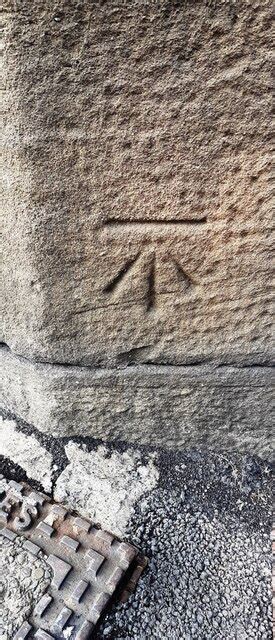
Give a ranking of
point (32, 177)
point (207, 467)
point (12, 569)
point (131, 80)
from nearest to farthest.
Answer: point (131, 80) → point (32, 177) → point (12, 569) → point (207, 467)

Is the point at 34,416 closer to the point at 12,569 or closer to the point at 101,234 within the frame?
the point at 12,569

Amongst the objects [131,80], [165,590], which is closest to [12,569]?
[165,590]

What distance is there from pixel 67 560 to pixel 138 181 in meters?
0.83

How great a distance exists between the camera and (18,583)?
1051 mm

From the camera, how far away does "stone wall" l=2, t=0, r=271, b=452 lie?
2.67 ft

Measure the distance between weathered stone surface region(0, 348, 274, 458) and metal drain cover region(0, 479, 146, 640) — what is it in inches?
8.9

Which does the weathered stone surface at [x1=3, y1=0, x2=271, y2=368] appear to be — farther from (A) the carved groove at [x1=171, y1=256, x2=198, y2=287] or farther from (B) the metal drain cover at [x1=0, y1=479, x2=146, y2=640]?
(B) the metal drain cover at [x1=0, y1=479, x2=146, y2=640]

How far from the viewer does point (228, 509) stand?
1228 millimetres

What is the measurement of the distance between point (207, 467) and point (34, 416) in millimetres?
499

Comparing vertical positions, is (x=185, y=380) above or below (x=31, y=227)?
below

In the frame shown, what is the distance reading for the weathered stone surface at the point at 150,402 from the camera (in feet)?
4.06

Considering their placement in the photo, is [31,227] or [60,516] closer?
[31,227]

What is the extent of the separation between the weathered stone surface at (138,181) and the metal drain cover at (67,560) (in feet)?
1.20

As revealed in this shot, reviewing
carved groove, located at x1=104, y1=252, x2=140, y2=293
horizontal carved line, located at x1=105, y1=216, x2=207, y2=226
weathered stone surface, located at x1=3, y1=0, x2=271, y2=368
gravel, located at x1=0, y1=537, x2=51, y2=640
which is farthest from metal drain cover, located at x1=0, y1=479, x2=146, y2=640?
horizontal carved line, located at x1=105, y1=216, x2=207, y2=226
